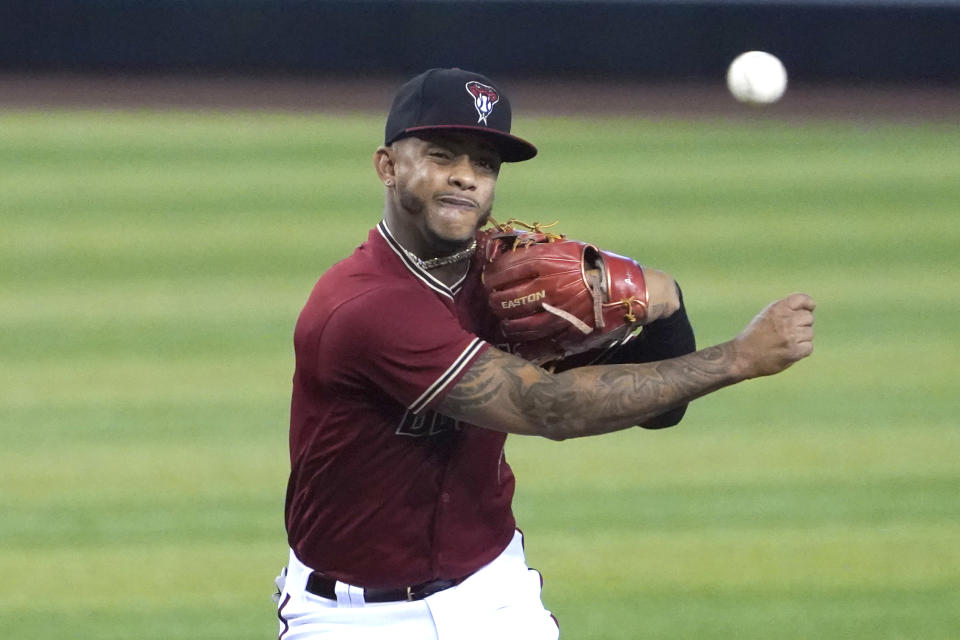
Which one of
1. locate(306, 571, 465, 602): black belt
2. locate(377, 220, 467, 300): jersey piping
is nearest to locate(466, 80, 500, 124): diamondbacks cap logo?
locate(377, 220, 467, 300): jersey piping

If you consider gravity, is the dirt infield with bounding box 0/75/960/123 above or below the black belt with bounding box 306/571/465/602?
above

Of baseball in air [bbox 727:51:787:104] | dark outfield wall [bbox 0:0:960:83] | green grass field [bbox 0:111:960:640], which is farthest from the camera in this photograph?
dark outfield wall [bbox 0:0:960:83]

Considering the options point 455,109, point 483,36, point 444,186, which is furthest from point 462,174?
point 483,36

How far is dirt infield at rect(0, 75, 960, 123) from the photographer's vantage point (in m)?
15.5

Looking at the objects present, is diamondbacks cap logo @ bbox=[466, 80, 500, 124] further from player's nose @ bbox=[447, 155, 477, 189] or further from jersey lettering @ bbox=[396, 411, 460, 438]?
jersey lettering @ bbox=[396, 411, 460, 438]

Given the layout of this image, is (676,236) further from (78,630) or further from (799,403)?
(78,630)

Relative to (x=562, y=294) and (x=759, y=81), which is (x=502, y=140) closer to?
(x=562, y=294)

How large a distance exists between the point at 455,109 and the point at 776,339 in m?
0.88

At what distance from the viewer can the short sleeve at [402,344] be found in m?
3.50

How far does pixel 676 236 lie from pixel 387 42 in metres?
5.42

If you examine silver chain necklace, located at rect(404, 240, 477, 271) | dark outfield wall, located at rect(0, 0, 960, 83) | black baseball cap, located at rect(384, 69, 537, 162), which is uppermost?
dark outfield wall, located at rect(0, 0, 960, 83)

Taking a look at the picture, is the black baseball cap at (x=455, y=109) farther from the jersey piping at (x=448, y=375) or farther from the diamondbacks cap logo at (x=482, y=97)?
the jersey piping at (x=448, y=375)

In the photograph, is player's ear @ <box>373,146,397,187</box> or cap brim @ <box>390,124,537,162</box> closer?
cap brim @ <box>390,124,537,162</box>

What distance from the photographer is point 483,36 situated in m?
15.8
